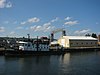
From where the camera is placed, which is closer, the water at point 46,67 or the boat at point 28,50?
the water at point 46,67

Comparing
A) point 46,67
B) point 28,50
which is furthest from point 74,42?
point 46,67

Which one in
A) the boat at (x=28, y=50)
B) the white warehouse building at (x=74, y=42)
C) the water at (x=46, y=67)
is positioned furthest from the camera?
the white warehouse building at (x=74, y=42)

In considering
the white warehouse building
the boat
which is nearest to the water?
the boat

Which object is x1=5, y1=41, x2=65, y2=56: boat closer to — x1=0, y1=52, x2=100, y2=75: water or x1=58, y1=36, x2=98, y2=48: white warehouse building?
x1=0, y1=52, x2=100, y2=75: water

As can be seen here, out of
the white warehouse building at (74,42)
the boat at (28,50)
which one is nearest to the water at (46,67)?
the boat at (28,50)

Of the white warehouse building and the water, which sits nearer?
the water

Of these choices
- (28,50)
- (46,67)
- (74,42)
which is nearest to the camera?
(46,67)

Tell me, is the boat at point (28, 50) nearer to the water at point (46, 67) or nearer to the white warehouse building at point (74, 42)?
the water at point (46, 67)

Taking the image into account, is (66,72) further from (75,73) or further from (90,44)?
(90,44)

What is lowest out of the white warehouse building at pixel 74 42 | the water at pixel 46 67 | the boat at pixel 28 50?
the water at pixel 46 67

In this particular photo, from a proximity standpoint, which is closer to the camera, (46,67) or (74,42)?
(46,67)

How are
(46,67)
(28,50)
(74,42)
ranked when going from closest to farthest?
(46,67) < (28,50) < (74,42)

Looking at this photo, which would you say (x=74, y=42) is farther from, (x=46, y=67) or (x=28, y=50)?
(x=46, y=67)

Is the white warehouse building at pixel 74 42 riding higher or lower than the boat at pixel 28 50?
higher
